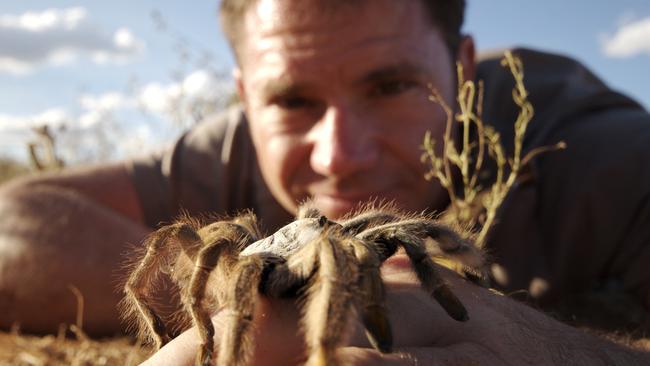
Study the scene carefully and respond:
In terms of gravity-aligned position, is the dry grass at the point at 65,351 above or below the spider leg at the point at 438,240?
below

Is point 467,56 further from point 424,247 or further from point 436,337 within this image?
point 436,337

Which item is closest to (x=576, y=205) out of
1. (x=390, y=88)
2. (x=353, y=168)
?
→ (x=390, y=88)

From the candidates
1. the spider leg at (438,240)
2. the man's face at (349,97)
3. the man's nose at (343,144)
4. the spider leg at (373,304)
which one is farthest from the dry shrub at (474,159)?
the spider leg at (373,304)

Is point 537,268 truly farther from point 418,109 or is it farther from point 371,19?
point 371,19

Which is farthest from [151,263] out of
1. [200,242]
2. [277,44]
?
[277,44]

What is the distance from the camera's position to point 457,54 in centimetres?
413

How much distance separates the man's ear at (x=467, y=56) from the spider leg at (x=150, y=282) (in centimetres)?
269

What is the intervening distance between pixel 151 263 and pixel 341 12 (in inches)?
77.4

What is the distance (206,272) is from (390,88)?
82.2 inches

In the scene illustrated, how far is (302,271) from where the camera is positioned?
156 centimetres

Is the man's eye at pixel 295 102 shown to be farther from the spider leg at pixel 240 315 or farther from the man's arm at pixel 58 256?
the spider leg at pixel 240 315

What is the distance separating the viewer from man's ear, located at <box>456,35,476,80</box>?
4129 millimetres

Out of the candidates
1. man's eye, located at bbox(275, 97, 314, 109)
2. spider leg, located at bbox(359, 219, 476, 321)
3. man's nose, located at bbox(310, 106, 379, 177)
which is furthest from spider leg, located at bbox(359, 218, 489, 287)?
man's eye, located at bbox(275, 97, 314, 109)

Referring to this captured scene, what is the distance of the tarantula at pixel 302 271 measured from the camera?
53.8 inches
